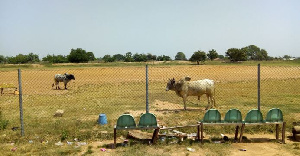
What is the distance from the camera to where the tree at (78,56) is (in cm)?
8575

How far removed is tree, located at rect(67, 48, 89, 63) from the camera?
85.8 meters

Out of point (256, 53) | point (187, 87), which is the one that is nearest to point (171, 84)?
point (187, 87)

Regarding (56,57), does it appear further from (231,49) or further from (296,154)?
(296,154)

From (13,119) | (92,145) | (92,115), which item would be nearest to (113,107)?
(92,115)

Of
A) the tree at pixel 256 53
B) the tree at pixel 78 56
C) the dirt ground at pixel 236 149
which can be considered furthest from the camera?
the tree at pixel 256 53

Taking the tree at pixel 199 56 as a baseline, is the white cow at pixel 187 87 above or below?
below

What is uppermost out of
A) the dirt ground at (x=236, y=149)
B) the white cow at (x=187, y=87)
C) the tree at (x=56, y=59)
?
the tree at (x=56, y=59)

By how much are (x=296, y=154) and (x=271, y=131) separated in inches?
87.4

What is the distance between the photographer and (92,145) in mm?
8367

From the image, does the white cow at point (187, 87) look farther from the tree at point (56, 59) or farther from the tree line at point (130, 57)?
the tree at point (56, 59)

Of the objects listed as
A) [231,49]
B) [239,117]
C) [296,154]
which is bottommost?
[296,154]

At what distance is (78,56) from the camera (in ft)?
282

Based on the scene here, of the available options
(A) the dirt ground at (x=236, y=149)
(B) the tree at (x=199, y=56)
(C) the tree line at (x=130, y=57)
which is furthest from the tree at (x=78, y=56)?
(A) the dirt ground at (x=236, y=149)

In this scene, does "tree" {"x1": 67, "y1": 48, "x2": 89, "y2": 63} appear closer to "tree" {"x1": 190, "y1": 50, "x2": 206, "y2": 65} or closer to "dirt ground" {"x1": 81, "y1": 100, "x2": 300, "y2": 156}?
"tree" {"x1": 190, "y1": 50, "x2": 206, "y2": 65}
